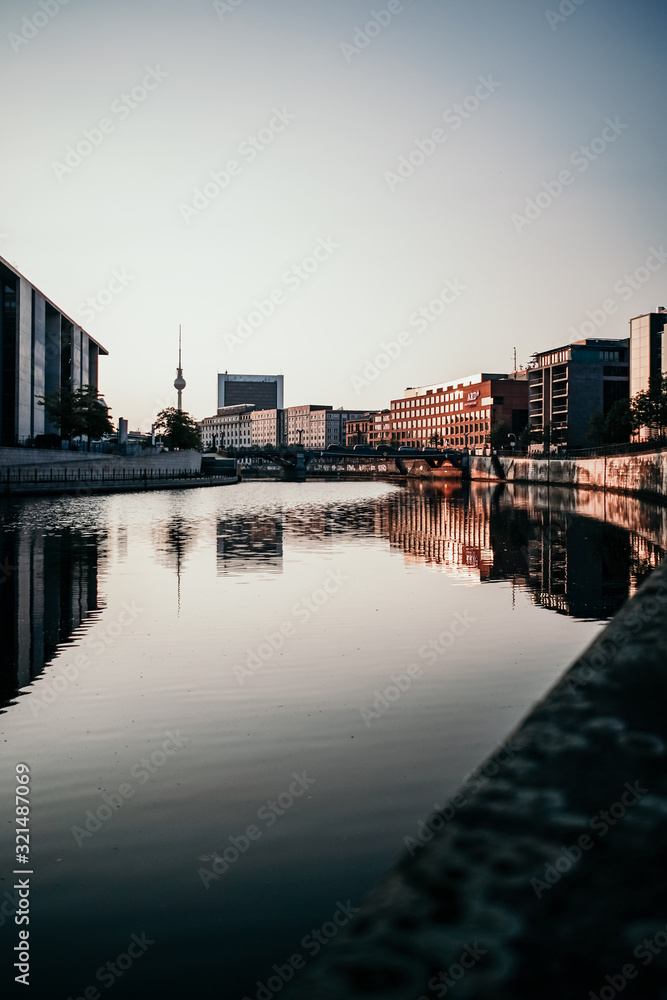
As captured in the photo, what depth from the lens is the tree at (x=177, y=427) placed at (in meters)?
122

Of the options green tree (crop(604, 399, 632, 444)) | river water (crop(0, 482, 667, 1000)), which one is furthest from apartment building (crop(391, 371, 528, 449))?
river water (crop(0, 482, 667, 1000))

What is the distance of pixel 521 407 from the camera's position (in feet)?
568

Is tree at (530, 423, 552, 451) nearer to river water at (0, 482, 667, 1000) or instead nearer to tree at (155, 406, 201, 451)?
tree at (155, 406, 201, 451)

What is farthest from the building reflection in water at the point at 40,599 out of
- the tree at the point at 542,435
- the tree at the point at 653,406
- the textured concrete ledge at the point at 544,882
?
the tree at the point at 542,435

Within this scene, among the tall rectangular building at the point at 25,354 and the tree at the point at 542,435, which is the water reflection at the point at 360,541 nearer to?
the tall rectangular building at the point at 25,354

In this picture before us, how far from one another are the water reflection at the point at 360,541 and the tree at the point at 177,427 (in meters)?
76.4

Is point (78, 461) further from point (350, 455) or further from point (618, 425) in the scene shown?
point (350, 455)

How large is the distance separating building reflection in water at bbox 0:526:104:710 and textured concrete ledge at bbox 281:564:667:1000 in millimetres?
8418

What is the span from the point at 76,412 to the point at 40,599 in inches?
2792

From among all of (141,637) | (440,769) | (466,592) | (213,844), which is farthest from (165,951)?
(466,592)

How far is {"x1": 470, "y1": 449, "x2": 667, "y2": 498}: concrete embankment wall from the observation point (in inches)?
2326

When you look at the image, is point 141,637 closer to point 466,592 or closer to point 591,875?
point 466,592

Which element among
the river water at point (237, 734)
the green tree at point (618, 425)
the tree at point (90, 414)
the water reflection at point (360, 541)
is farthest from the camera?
the green tree at point (618, 425)

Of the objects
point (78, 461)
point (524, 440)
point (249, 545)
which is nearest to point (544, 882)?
point (249, 545)
